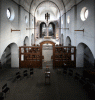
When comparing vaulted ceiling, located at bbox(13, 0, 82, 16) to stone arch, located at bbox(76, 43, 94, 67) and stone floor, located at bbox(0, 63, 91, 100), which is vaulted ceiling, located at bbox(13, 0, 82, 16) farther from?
stone floor, located at bbox(0, 63, 91, 100)

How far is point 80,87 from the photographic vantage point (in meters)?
7.74

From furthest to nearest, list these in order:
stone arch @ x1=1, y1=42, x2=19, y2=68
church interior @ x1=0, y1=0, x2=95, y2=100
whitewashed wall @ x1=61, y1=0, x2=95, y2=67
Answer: stone arch @ x1=1, y1=42, x2=19, y2=68
whitewashed wall @ x1=61, y1=0, x2=95, y2=67
church interior @ x1=0, y1=0, x2=95, y2=100

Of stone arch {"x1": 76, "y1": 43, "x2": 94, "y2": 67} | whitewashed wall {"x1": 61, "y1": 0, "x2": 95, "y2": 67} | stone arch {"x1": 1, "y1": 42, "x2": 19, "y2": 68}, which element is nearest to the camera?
whitewashed wall {"x1": 61, "y1": 0, "x2": 95, "y2": 67}

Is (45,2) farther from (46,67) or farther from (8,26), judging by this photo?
(46,67)

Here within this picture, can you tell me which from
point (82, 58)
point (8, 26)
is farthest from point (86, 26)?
point (8, 26)

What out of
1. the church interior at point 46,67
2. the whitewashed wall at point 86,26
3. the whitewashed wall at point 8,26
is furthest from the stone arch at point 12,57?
the whitewashed wall at point 86,26

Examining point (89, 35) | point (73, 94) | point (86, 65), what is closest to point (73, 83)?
point (73, 94)

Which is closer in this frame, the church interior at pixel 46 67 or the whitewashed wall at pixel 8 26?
the church interior at pixel 46 67

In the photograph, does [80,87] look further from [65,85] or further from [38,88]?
[38,88]

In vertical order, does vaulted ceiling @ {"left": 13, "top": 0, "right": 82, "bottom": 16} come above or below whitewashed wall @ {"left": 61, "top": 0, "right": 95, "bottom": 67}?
above

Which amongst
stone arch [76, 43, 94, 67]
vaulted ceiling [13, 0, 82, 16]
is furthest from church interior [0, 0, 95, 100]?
vaulted ceiling [13, 0, 82, 16]

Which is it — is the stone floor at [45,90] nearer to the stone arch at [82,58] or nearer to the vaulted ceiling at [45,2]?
the stone arch at [82,58]

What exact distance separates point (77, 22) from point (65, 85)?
8526 mm

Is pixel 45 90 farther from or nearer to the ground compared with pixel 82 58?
nearer to the ground
